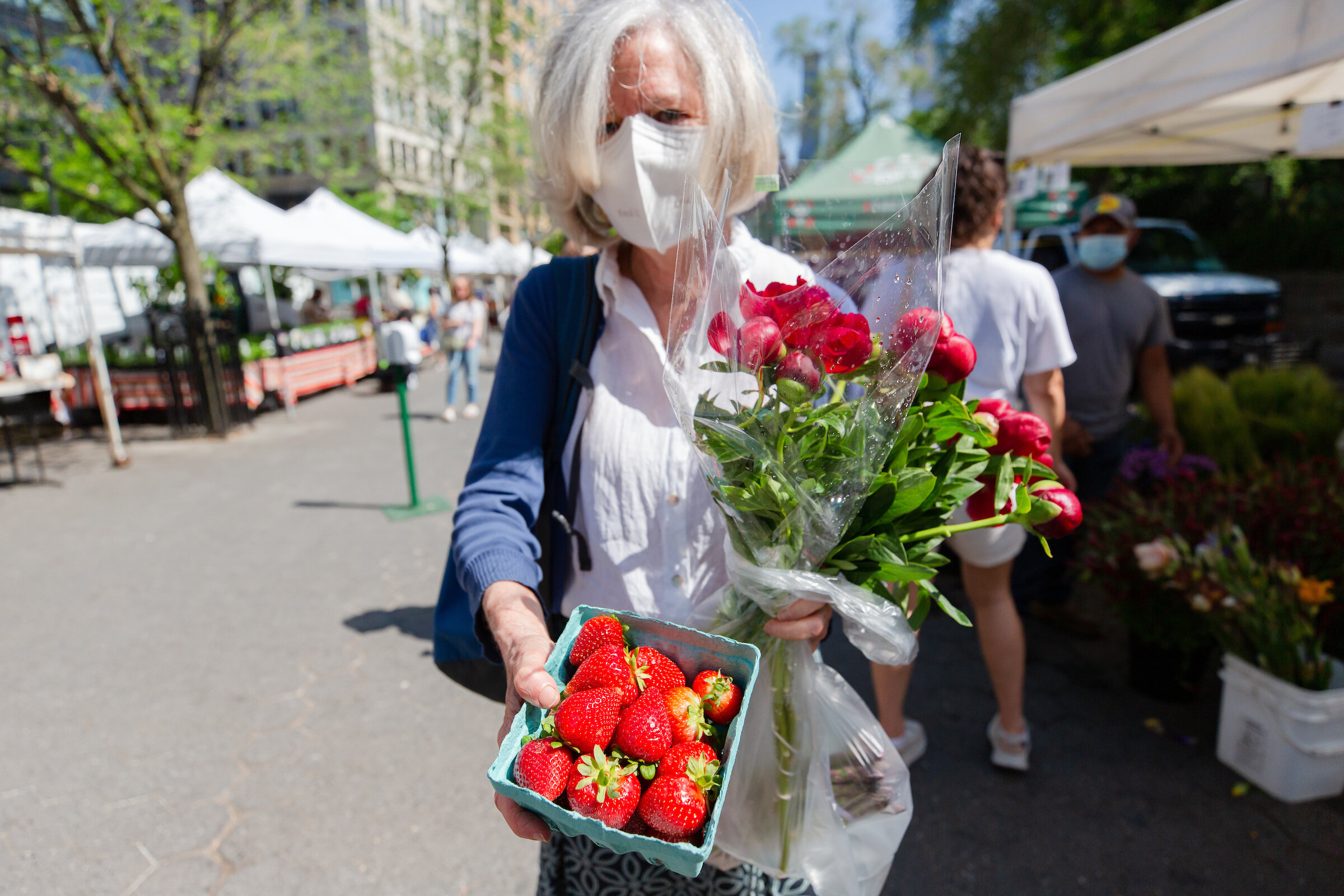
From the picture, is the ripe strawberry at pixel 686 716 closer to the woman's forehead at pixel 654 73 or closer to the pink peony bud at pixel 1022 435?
the pink peony bud at pixel 1022 435

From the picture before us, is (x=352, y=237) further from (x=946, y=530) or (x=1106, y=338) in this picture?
(x=946, y=530)

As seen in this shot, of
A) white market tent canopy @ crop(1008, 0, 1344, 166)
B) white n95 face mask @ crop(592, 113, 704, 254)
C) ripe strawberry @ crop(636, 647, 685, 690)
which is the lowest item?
ripe strawberry @ crop(636, 647, 685, 690)

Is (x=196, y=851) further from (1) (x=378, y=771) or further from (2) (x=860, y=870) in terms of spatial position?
(2) (x=860, y=870)

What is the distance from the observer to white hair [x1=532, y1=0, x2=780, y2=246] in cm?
129

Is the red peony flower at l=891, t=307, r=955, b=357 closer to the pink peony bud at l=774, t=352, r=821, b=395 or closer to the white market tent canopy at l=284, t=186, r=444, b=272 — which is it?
the pink peony bud at l=774, t=352, r=821, b=395

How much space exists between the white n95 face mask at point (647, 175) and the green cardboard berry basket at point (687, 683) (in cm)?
70

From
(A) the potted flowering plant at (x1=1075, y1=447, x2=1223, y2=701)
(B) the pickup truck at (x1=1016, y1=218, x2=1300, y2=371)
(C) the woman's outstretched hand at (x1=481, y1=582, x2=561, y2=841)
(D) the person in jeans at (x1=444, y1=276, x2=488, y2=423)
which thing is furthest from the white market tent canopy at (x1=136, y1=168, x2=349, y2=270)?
(C) the woman's outstretched hand at (x1=481, y1=582, x2=561, y2=841)

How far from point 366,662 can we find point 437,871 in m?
1.54

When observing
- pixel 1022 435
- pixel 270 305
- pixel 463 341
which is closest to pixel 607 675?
pixel 1022 435

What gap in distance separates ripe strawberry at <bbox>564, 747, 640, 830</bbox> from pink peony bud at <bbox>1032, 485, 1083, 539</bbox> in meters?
0.75

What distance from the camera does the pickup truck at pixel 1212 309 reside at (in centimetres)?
849

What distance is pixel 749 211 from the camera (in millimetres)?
1552

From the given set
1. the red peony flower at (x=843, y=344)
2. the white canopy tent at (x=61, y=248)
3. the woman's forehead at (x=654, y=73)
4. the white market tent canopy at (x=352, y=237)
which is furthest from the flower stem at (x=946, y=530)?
the white market tent canopy at (x=352, y=237)

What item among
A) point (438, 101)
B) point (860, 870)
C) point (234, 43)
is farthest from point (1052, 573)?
point (438, 101)
